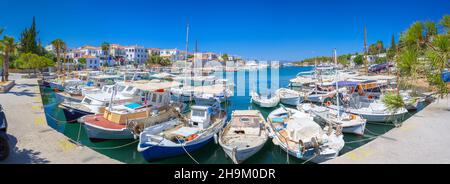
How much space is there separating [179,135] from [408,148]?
373 inches

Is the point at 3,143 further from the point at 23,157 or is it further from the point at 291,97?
the point at 291,97

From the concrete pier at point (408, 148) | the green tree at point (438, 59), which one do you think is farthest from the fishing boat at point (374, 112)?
the green tree at point (438, 59)

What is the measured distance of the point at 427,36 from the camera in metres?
5.92

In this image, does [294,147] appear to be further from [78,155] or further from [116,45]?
[116,45]

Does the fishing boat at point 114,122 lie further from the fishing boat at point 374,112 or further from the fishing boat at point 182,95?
the fishing boat at point 374,112

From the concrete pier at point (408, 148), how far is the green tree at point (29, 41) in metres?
77.8

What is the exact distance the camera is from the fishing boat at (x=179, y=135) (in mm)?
10086

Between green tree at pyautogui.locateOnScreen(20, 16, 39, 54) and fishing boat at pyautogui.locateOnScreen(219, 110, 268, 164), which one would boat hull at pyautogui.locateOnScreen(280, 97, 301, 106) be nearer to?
fishing boat at pyautogui.locateOnScreen(219, 110, 268, 164)

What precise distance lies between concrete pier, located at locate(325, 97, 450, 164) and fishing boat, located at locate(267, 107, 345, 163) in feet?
7.09

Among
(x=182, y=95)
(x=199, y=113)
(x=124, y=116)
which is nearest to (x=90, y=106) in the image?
(x=124, y=116)

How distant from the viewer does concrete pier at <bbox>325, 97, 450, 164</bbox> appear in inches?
266

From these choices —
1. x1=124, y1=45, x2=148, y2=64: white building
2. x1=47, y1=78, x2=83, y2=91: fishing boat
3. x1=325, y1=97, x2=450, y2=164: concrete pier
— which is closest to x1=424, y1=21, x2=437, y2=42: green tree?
x1=325, y1=97, x2=450, y2=164: concrete pier

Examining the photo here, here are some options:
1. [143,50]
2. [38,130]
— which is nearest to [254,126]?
[38,130]
